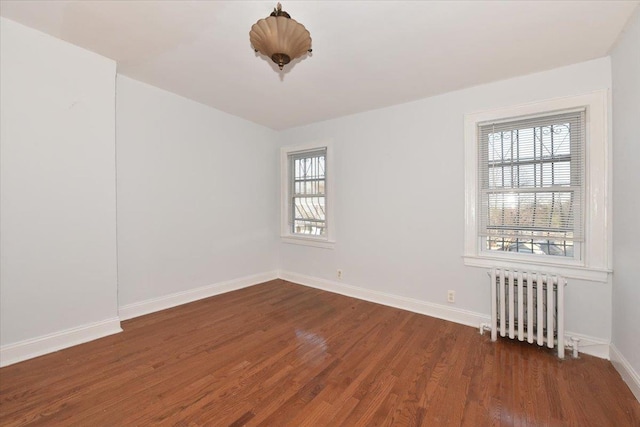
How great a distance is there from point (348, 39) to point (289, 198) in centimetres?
287

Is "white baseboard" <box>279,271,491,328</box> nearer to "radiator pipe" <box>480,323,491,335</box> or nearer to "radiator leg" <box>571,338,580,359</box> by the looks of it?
"radiator pipe" <box>480,323,491,335</box>

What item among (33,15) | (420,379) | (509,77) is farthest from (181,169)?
(509,77)

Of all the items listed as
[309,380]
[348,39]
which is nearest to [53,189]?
[309,380]

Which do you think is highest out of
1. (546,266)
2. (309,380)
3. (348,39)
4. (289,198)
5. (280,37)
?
(348,39)

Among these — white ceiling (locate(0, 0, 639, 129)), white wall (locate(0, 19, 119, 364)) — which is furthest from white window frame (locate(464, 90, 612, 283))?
white wall (locate(0, 19, 119, 364))

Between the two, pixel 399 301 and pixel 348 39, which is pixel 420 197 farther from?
pixel 348 39

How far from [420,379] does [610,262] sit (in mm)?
1929

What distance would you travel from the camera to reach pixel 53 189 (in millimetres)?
2270

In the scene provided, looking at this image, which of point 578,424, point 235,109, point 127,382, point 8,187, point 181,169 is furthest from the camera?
point 235,109

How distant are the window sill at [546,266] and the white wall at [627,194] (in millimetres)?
112

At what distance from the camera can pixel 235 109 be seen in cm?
375

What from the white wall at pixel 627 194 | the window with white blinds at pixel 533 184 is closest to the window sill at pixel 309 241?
the window with white blinds at pixel 533 184

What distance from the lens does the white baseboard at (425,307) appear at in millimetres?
2295

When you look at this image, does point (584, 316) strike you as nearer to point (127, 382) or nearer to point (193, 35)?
point (127, 382)
